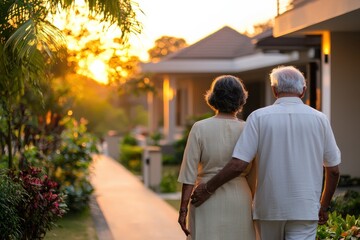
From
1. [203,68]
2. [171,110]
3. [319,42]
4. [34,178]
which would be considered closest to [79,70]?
[319,42]

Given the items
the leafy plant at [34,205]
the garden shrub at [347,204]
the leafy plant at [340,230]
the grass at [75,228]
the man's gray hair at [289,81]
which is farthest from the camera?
the grass at [75,228]

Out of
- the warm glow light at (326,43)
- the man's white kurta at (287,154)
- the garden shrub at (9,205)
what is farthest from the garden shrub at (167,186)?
the man's white kurta at (287,154)

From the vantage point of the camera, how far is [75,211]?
486 inches

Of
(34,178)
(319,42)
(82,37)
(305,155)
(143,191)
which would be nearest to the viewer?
(305,155)

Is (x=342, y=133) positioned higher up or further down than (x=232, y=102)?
further down

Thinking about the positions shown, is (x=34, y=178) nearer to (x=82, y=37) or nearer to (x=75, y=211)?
(x=75, y=211)

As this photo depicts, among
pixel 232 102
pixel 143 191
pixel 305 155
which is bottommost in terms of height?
pixel 143 191

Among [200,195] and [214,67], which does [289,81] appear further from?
[214,67]

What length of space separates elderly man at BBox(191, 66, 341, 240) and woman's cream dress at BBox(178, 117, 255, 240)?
95mm

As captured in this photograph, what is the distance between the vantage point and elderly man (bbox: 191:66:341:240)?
15.7 ft

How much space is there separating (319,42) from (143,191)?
5049 mm

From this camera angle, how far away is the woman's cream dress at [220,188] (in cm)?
501

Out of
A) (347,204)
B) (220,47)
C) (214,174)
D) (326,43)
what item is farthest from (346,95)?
(220,47)

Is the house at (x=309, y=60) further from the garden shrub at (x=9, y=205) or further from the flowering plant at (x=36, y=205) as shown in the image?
the garden shrub at (x=9, y=205)
